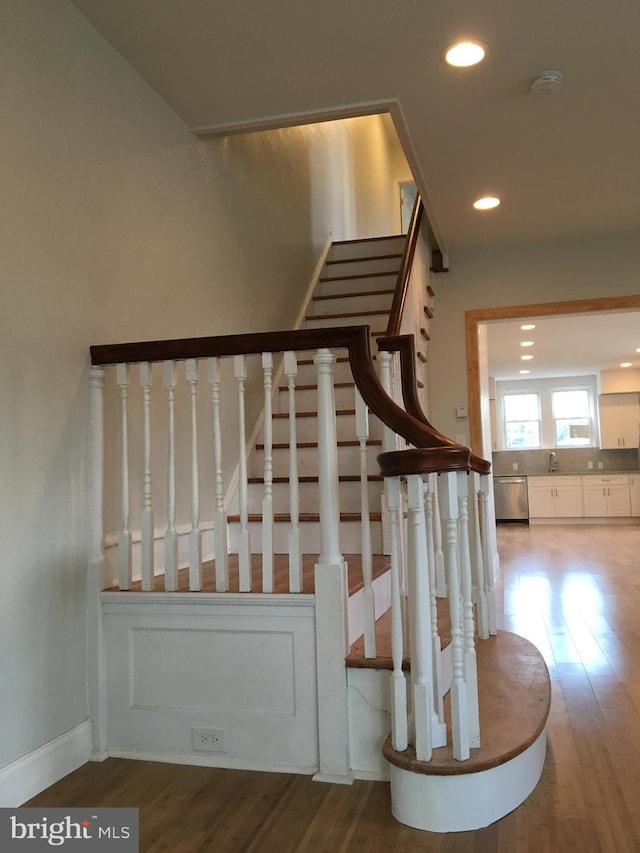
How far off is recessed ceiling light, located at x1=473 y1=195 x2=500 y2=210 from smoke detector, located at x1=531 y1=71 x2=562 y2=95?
124 cm

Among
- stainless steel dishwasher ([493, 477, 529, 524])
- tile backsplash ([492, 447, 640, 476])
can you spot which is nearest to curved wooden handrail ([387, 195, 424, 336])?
stainless steel dishwasher ([493, 477, 529, 524])

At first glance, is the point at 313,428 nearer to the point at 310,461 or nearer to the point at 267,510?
the point at 310,461

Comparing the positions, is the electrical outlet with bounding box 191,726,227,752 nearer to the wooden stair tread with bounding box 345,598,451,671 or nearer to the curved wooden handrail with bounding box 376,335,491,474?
the wooden stair tread with bounding box 345,598,451,671

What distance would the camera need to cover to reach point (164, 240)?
304cm

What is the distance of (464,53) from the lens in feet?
9.25

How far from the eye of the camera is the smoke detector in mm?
2969

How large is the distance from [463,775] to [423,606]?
0.45 meters

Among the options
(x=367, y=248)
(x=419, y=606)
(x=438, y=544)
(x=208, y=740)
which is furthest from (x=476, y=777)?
(x=367, y=248)

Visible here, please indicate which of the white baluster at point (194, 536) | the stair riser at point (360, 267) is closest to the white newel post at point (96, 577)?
the white baluster at point (194, 536)

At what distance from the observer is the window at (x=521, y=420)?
12.3 meters

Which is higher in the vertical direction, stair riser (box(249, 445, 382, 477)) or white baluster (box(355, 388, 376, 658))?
stair riser (box(249, 445, 382, 477))

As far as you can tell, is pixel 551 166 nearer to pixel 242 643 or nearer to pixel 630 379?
pixel 242 643

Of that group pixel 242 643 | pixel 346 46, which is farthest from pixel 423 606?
pixel 346 46

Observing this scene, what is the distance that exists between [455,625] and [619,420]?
34.7 feet
